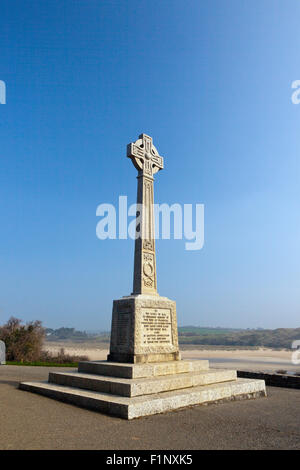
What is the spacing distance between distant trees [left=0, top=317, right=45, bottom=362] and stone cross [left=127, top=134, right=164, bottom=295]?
14822mm

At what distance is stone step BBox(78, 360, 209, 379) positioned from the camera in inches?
269

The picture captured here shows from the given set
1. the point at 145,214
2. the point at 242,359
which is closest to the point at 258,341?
the point at 242,359

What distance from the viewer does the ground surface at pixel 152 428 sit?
4.06 metres

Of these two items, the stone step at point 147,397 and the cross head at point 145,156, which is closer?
the stone step at point 147,397

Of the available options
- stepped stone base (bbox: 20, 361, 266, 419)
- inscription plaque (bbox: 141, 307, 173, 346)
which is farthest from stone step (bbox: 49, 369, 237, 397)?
inscription plaque (bbox: 141, 307, 173, 346)

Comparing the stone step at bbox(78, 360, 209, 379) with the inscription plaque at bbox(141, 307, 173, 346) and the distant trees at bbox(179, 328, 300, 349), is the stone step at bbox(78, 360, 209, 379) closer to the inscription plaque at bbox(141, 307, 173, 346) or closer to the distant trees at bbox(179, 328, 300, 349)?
the inscription plaque at bbox(141, 307, 173, 346)

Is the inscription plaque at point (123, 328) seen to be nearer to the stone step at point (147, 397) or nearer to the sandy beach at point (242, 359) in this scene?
the stone step at point (147, 397)

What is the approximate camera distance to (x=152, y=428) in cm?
470

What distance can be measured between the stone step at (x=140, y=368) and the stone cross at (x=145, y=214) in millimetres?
1941

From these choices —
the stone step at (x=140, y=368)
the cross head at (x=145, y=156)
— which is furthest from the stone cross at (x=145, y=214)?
the stone step at (x=140, y=368)

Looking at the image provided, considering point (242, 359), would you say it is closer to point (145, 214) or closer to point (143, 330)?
point (145, 214)

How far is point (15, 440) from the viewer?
4.10 m
